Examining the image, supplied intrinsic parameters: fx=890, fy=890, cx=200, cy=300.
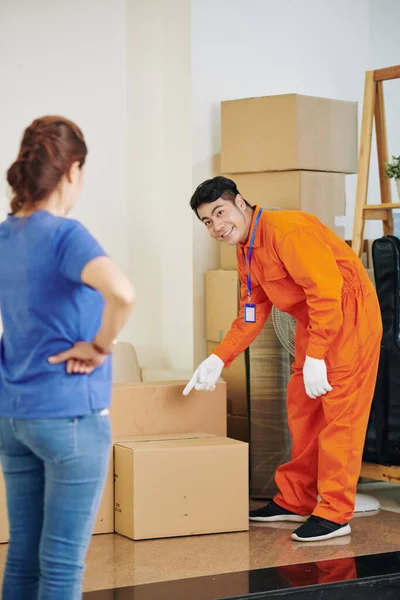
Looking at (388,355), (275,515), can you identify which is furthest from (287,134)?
(275,515)

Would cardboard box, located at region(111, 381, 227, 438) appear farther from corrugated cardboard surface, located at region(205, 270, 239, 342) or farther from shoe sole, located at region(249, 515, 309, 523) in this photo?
corrugated cardboard surface, located at region(205, 270, 239, 342)

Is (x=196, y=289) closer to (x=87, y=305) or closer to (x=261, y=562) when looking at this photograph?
(x=261, y=562)

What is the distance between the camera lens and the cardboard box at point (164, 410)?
3.48 metres

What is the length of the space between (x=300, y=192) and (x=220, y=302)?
621 mm

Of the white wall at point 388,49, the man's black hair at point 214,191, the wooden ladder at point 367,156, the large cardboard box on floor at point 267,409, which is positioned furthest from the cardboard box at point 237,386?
the white wall at point 388,49

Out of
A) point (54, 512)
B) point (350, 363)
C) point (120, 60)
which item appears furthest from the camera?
point (120, 60)

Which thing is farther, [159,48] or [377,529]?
[159,48]

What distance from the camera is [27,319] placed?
1707mm

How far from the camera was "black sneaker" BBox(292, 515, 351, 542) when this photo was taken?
3203mm

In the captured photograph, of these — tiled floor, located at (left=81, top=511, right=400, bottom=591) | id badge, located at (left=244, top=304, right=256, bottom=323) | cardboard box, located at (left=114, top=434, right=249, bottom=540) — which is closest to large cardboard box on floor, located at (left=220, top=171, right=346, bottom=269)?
id badge, located at (left=244, top=304, right=256, bottom=323)

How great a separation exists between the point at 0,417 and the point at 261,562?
1.48 metres

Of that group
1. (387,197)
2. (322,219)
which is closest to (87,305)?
(322,219)

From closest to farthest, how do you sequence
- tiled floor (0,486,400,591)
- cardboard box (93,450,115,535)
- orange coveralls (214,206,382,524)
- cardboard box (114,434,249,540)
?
tiled floor (0,486,400,591)
orange coveralls (214,206,382,524)
cardboard box (114,434,249,540)
cardboard box (93,450,115,535)

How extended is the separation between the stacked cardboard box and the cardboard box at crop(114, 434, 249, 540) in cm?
49
